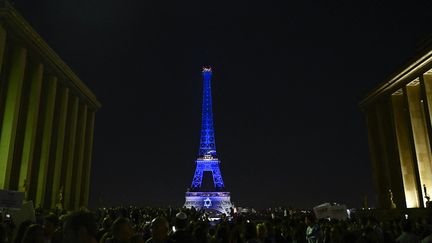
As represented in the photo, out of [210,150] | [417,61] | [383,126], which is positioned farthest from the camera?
[210,150]

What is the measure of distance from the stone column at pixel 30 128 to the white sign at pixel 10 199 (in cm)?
2102

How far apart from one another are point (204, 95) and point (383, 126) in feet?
306

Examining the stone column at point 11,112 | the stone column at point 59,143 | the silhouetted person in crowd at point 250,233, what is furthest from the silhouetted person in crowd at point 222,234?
the stone column at point 59,143

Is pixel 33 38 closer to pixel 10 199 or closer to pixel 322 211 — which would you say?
pixel 10 199

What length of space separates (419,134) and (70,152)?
45583mm

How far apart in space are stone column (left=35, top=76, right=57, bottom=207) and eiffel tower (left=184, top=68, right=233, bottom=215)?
7720 cm

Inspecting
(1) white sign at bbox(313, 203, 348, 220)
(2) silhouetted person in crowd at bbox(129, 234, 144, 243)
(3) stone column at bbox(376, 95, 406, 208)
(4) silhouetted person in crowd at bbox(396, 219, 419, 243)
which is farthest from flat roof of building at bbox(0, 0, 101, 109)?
(3) stone column at bbox(376, 95, 406, 208)

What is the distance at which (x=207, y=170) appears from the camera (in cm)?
13650

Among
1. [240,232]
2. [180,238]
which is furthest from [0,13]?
[180,238]

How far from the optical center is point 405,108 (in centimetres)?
5169

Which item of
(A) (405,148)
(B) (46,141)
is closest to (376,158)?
(A) (405,148)

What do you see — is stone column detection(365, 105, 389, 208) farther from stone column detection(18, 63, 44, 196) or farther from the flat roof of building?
stone column detection(18, 63, 44, 196)

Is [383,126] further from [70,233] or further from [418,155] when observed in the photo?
[70,233]

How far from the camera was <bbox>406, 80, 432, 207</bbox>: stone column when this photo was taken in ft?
152
